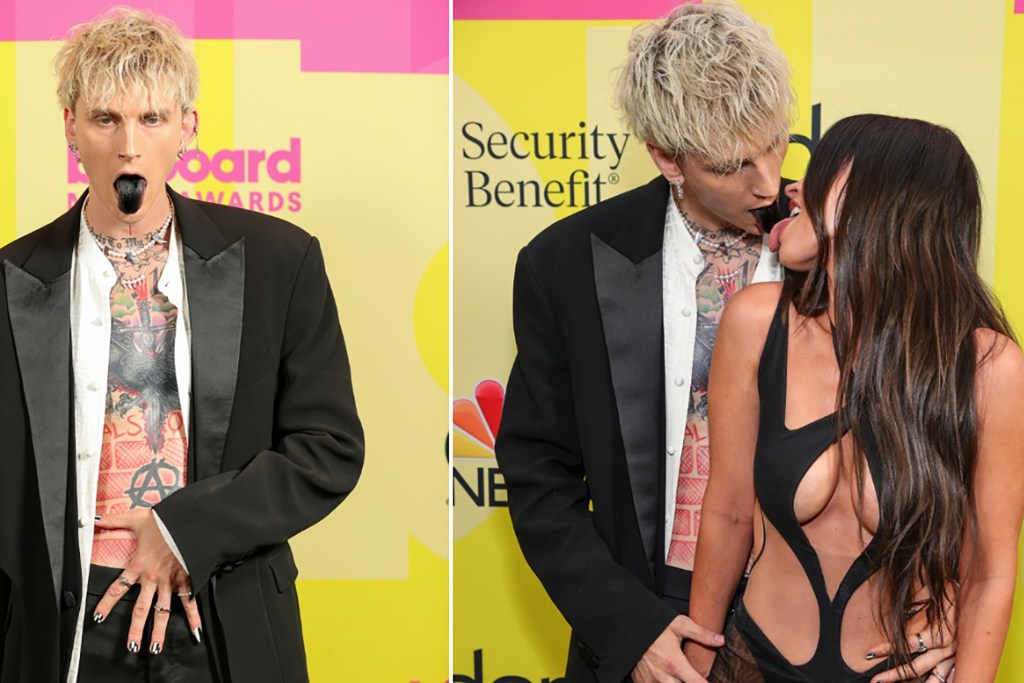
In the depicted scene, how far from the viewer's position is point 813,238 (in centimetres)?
194

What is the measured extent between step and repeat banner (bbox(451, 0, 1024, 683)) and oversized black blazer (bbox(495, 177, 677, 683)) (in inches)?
32.9

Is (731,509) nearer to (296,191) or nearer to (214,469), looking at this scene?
(214,469)

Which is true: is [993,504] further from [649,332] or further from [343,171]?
[343,171]

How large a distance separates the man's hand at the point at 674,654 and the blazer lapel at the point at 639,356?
221 millimetres

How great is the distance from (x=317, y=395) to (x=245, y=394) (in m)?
0.15

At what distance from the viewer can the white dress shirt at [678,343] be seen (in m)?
2.33

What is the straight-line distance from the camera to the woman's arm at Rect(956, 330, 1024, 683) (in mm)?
1816

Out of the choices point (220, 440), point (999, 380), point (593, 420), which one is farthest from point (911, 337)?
point (220, 440)

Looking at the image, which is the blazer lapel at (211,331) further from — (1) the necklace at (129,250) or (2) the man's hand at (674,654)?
(2) the man's hand at (674,654)

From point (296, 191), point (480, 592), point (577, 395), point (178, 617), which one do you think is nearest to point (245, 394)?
point (178, 617)

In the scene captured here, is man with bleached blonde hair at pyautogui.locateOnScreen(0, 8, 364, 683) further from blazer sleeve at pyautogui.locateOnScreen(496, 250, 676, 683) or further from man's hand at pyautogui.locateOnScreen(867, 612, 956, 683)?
man's hand at pyautogui.locateOnScreen(867, 612, 956, 683)

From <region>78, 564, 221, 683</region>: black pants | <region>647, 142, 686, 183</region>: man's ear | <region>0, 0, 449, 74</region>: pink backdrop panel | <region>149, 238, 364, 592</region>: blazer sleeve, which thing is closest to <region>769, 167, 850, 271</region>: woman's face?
<region>647, 142, 686, 183</region>: man's ear

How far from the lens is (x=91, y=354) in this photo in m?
2.36

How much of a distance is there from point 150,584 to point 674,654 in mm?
997
